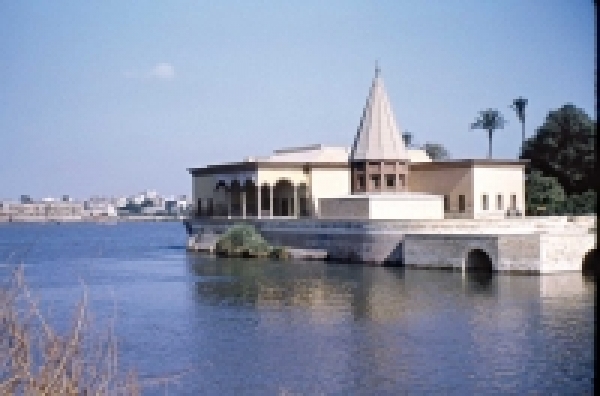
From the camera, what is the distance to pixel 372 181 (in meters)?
43.3

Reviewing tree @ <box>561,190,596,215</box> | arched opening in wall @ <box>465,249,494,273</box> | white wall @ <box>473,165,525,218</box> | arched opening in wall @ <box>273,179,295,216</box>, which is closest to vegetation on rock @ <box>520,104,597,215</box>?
tree @ <box>561,190,596,215</box>

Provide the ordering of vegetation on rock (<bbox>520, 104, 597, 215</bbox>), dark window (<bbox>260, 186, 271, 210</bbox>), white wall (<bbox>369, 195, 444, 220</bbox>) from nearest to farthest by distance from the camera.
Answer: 1. white wall (<bbox>369, 195, 444, 220</bbox>)
2. vegetation on rock (<bbox>520, 104, 597, 215</bbox>)
3. dark window (<bbox>260, 186, 271, 210</bbox>)

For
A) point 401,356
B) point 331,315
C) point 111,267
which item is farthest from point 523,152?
point 401,356

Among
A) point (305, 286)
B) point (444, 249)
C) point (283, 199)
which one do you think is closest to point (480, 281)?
point (444, 249)

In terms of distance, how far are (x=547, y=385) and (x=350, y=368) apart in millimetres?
3483

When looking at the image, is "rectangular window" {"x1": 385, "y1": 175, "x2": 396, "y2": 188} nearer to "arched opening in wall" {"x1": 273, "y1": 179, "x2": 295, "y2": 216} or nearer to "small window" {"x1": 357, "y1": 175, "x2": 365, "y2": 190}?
"small window" {"x1": 357, "y1": 175, "x2": 365, "y2": 190}

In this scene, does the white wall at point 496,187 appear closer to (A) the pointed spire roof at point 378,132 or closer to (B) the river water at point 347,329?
(A) the pointed spire roof at point 378,132

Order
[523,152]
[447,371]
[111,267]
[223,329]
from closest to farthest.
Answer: [447,371] < [223,329] < [111,267] < [523,152]

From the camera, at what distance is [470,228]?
125 feet

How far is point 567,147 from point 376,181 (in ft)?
47.5

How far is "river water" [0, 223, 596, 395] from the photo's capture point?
642 inches

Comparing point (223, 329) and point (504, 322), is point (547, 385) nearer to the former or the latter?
point (504, 322)

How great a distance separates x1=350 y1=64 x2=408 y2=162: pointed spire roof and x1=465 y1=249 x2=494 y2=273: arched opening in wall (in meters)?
8.41


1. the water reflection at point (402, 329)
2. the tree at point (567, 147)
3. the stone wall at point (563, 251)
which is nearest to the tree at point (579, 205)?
the tree at point (567, 147)
